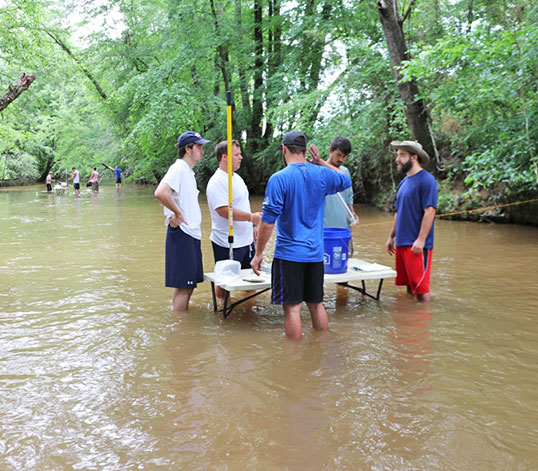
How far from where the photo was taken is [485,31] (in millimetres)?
11219

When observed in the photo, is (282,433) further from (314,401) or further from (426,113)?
(426,113)

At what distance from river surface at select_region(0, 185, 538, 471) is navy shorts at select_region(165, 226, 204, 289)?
18.3 inches

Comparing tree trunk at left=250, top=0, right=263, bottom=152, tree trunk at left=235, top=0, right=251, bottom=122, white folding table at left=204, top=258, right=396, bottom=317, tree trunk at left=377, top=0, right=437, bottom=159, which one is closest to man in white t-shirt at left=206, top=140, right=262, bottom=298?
white folding table at left=204, top=258, right=396, bottom=317

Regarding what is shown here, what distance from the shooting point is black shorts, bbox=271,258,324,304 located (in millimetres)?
4816

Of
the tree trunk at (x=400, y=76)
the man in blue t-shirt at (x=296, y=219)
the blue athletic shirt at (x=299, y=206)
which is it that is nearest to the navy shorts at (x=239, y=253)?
the man in blue t-shirt at (x=296, y=219)

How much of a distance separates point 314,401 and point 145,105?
23146 millimetres

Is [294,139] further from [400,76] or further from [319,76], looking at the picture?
[319,76]

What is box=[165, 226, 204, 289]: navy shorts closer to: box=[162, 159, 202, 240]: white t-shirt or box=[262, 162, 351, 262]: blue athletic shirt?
box=[162, 159, 202, 240]: white t-shirt

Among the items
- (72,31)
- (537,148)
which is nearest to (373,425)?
(537,148)

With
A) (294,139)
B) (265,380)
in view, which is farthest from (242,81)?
(265,380)

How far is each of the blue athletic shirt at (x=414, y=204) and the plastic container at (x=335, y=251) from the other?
2.60 ft

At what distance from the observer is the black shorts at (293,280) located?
4816 millimetres

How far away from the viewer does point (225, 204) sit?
19.7 ft

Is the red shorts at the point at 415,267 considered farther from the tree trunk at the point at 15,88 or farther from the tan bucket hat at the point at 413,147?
the tree trunk at the point at 15,88
